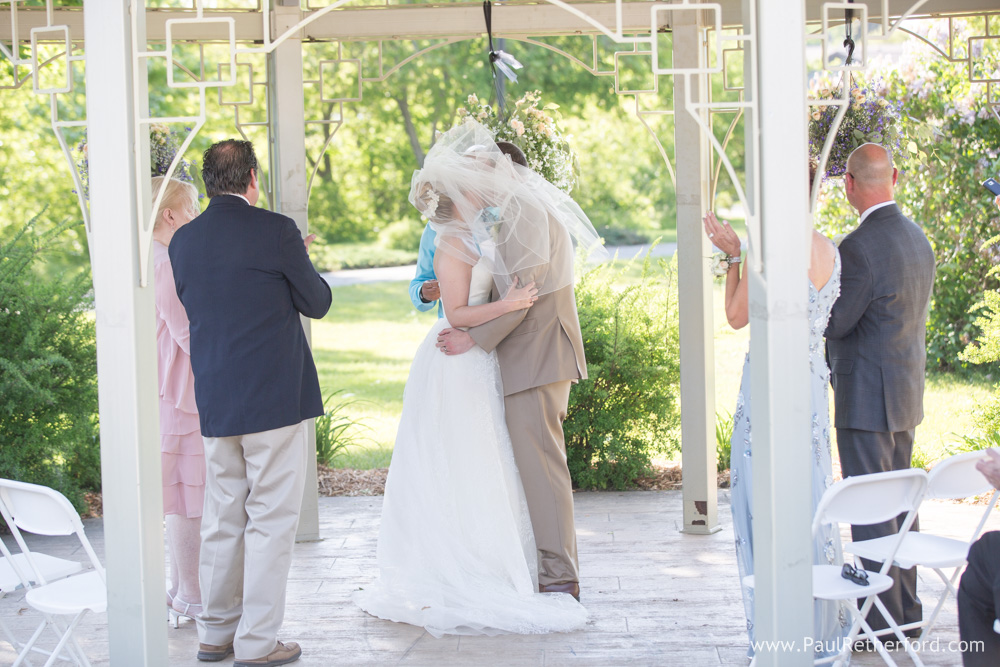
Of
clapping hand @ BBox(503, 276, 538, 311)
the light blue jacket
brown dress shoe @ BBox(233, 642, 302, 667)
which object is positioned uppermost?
the light blue jacket

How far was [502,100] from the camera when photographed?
→ 501 centimetres

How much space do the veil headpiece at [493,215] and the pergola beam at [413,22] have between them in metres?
1.40

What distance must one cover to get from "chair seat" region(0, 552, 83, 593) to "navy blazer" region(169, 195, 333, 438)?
2.22 feet

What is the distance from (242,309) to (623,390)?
12.2ft

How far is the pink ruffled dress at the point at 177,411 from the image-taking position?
13.3ft

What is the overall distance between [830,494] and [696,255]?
8.35 ft

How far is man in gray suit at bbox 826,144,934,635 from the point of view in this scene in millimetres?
3756

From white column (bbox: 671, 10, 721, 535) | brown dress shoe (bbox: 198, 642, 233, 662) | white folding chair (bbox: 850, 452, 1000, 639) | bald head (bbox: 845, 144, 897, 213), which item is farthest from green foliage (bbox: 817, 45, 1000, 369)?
brown dress shoe (bbox: 198, 642, 233, 662)

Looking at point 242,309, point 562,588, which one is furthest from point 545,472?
point 242,309

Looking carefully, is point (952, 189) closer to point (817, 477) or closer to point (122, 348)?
point (817, 477)

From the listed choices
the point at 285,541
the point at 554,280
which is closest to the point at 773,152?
the point at 554,280

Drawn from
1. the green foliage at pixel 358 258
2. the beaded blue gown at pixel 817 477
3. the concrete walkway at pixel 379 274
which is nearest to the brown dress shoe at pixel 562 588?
the beaded blue gown at pixel 817 477

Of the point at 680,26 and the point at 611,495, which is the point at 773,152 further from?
the point at 611,495

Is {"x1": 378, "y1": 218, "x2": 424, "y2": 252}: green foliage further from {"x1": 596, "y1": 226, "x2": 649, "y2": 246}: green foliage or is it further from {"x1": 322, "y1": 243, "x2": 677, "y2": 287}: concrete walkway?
{"x1": 596, "y1": 226, "x2": 649, "y2": 246}: green foliage
